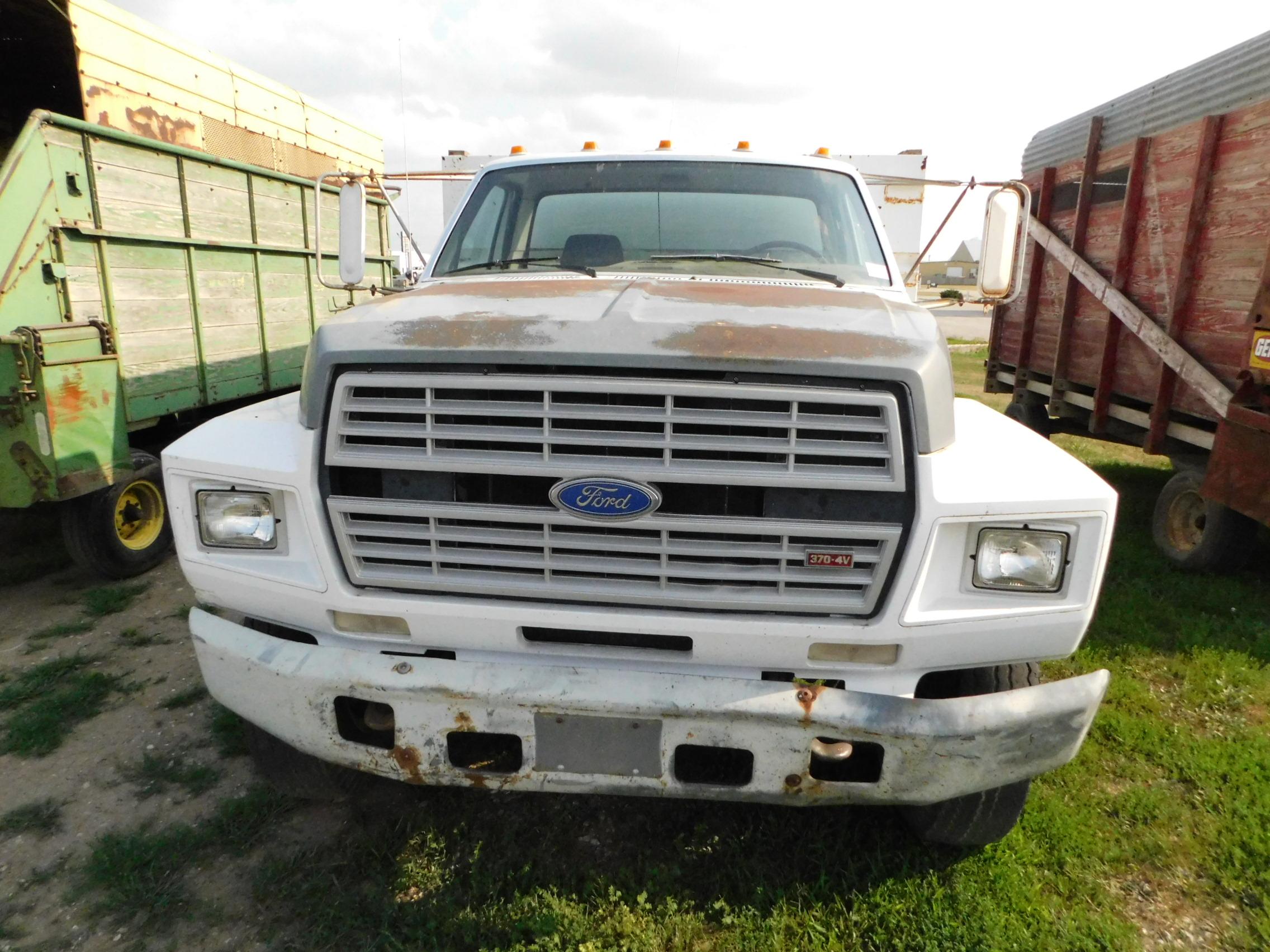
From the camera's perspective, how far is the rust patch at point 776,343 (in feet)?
6.77

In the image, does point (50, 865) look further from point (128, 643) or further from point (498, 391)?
point (498, 391)

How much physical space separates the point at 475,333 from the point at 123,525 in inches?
160

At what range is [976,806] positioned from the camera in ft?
8.39

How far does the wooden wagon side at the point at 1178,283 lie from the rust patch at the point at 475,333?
4123 millimetres

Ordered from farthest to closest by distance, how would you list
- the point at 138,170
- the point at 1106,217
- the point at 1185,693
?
the point at 1106,217, the point at 138,170, the point at 1185,693

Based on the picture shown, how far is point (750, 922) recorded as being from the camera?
2.47 meters

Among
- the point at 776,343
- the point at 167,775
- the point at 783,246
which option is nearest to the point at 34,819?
the point at 167,775

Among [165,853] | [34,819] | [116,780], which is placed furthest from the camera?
[116,780]

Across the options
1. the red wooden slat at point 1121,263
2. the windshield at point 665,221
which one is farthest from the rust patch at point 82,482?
the red wooden slat at point 1121,263

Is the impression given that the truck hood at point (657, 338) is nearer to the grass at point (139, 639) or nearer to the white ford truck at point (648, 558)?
the white ford truck at point (648, 558)

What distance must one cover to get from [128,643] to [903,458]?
4092mm

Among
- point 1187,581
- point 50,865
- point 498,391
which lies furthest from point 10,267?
point 1187,581

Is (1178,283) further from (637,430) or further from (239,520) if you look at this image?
(239,520)

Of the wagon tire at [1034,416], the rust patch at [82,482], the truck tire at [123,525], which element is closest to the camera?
the rust patch at [82,482]
